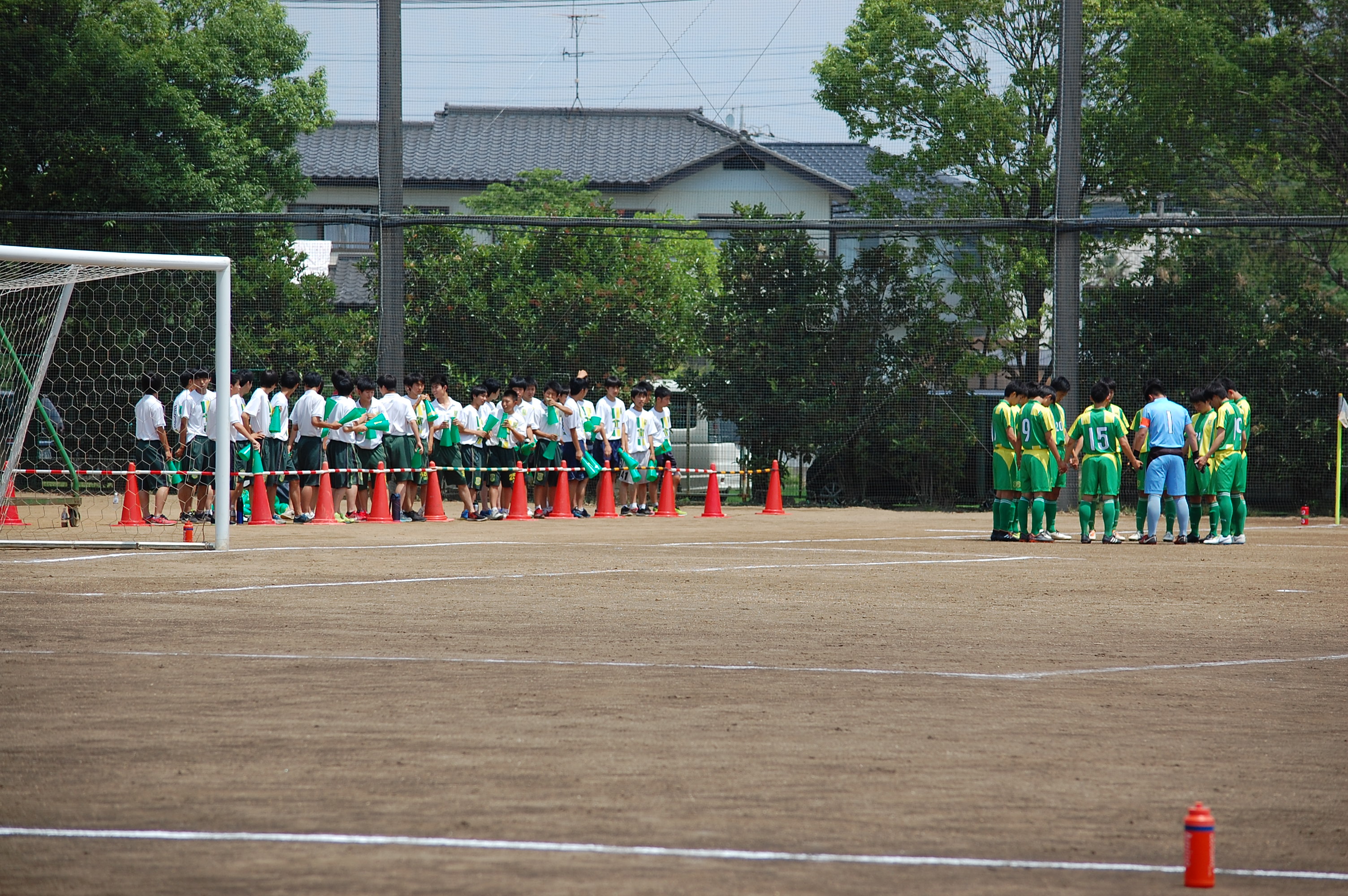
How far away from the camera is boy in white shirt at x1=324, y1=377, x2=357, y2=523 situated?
19.9m

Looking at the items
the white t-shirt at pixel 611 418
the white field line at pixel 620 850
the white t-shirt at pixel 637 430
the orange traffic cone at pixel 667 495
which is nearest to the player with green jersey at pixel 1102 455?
the orange traffic cone at pixel 667 495

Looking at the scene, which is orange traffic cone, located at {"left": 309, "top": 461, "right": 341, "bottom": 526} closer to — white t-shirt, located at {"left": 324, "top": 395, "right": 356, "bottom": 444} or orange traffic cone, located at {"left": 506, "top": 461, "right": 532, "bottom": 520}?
white t-shirt, located at {"left": 324, "top": 395, "right": 356, "bottom": 444}

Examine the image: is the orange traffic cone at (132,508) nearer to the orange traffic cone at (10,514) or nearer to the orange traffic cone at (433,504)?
the orange traffic cone at (10,514)

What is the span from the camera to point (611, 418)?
2275 centimetres

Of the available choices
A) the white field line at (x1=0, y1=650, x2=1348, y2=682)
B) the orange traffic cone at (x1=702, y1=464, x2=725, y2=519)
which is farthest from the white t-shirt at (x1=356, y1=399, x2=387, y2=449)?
the white field line at (x1=0, y1=650, x2=1348, y2=682)

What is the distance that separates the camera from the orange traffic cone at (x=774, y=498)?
23406 mm

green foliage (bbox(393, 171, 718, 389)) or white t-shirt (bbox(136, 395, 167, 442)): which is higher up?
green foliage (bbox(393, 171, 718, 389))

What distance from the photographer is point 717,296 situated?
81.4ft

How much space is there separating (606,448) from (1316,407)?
1079 centimetres

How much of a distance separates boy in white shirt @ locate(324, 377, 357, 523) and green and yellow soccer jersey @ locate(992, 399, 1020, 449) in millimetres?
8290

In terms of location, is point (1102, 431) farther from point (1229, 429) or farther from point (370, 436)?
point (370, 436)

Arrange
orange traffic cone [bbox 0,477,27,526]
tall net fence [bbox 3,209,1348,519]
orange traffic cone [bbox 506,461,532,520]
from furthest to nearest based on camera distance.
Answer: tall net fence [bbox 3,209,1348,519]
orange traffic cone [bbox 506,461,532,520]
orange traffic cone [bbox 0,477,27,526]

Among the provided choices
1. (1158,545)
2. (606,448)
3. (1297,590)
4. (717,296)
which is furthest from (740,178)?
(1297,590)

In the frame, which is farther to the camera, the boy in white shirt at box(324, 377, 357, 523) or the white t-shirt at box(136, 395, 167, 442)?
the boy in white shirt at box(324, 377, 357, 523)
